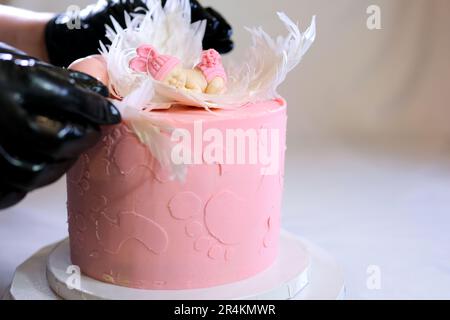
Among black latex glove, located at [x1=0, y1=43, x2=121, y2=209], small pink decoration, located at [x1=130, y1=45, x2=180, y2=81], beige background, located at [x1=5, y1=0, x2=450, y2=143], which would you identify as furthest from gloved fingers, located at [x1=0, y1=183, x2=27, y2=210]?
beige background, located at [x1=5, y1=0, x2=450, y2=143]

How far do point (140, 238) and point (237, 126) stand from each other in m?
0.19

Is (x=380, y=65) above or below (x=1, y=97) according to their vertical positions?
below

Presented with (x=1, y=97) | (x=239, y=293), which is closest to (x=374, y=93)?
(x=239, y=293)

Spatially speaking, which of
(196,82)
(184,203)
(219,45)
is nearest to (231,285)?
(184,203)

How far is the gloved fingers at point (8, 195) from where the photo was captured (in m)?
0.81

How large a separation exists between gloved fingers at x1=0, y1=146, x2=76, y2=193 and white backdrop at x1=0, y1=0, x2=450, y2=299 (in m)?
0.61

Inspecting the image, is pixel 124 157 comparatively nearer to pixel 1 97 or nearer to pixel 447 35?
pixel 1 97

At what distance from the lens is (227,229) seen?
98 cm

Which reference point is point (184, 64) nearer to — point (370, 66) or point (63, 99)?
point (63, 99)

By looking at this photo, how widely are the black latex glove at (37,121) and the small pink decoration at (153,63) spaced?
178 mm

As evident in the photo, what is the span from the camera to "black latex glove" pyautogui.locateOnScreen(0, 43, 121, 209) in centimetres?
78

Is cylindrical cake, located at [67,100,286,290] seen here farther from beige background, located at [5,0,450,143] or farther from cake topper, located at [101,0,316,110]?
beige background, located at [5,0,450,143]

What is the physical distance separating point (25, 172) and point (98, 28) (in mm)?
608
